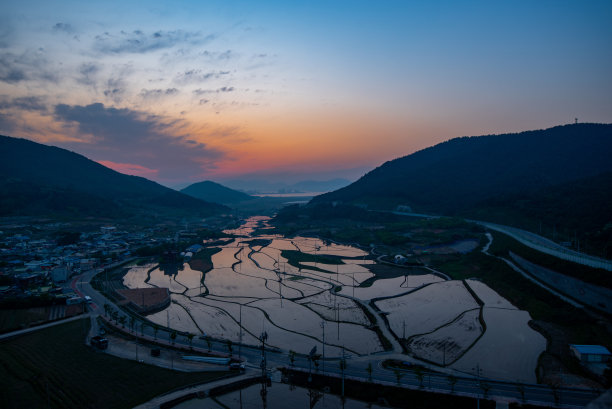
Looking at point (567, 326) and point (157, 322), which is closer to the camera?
point (567, 326)

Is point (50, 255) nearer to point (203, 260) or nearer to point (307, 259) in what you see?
point (203, 260)

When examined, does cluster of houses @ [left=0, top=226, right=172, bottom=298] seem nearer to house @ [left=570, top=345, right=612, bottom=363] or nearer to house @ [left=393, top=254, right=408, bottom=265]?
house @ [left=393, top=254, right=408, bottom=265]

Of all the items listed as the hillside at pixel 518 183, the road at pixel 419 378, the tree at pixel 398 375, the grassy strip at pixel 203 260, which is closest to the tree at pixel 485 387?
the road at pixel 419 378

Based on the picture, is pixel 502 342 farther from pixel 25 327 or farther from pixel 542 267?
pixel 25 327

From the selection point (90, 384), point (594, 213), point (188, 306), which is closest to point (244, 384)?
point (90, 384)

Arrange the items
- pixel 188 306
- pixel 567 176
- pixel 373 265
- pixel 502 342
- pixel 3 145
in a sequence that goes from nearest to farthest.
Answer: pixel 502 342 → pixel 188 306 → pixel 373 265 → pixel 567 176 → pixel 3 145

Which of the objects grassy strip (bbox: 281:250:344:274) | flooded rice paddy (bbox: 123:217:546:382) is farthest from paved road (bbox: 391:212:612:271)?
grassy strip (bbox: 281:250:344:274)

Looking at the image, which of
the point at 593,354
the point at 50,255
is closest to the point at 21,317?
the point at 50,255

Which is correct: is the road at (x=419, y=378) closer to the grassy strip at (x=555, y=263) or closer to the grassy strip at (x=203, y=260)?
the grassy strip at (x=555, y=263)
